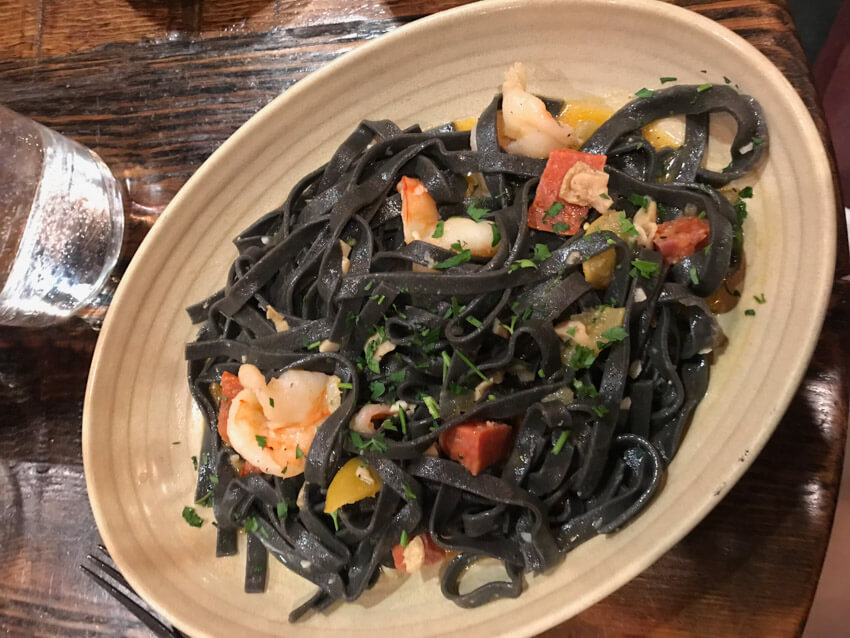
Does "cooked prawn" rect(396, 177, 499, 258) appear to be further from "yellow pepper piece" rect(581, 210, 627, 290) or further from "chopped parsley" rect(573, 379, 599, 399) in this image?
"chopped parsley" rect(573, 379, 599, 399)

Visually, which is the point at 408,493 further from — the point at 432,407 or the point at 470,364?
the point at 470,364

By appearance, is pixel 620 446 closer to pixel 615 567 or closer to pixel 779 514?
pixel 615 567

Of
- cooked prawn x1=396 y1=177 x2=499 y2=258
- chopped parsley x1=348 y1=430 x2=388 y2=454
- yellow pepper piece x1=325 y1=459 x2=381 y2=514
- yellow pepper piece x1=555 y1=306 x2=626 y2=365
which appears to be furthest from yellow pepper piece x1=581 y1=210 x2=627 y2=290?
yellow pepper piece x1=325 y1=459 x2=381 y2=514

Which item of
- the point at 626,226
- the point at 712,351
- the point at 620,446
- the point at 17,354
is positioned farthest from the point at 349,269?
the point at 17,354

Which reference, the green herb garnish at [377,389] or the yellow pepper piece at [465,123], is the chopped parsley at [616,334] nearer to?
the green herb garnish at [377,389]

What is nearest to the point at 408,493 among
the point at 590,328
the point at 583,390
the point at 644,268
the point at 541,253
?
the point at 583,390

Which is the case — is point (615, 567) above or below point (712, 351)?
below
